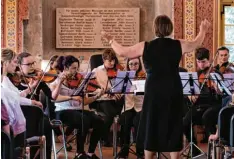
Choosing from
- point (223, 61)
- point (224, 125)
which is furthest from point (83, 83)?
point (223, 61)

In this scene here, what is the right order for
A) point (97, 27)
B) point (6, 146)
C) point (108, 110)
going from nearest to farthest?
point (6, 146), point (108, 110), point (97, 27)

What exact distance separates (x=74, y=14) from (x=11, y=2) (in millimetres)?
1099

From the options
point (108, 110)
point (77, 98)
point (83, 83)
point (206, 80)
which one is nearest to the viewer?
point (83, 83)

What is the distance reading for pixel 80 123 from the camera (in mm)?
5359

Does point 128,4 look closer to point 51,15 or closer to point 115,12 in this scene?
point 115,12

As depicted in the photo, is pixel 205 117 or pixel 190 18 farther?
pixel 190 18

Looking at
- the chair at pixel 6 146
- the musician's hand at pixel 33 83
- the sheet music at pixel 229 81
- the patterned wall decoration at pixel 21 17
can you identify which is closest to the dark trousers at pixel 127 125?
the sheet music at pixel 229 81

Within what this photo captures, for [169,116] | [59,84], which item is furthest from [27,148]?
[59,84]

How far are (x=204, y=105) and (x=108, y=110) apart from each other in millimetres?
1097

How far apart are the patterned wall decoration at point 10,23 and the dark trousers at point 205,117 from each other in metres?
2.89

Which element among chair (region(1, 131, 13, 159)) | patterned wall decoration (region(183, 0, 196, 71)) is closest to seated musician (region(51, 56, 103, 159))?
chair (region(1, 131, 13, 159))

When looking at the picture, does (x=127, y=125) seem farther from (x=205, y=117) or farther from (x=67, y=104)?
(x=205, y=117)

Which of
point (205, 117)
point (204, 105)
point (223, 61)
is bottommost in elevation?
point (205, 117)

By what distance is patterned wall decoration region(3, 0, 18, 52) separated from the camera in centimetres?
732
